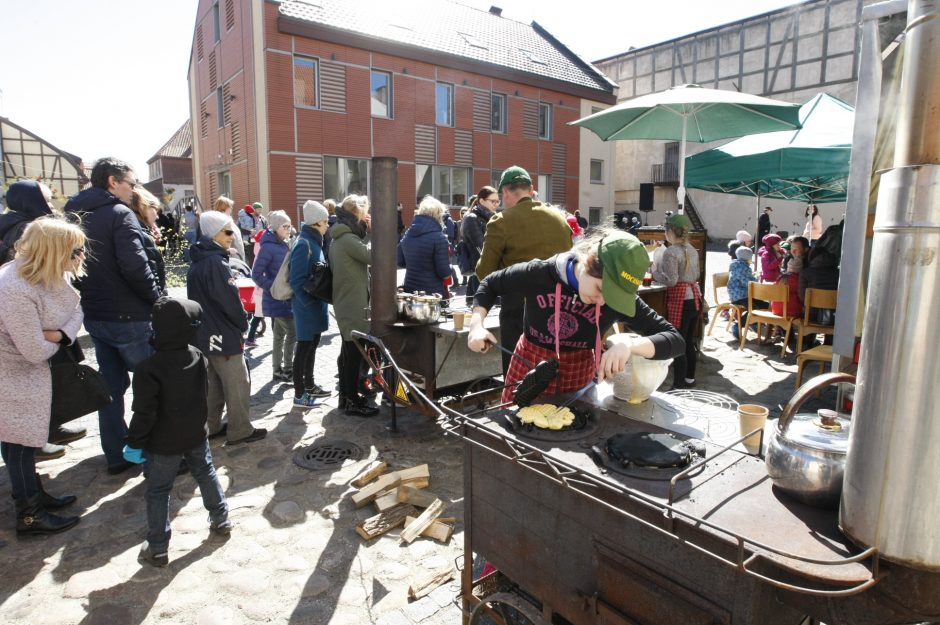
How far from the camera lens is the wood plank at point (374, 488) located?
3826 mm

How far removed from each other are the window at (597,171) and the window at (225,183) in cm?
1658

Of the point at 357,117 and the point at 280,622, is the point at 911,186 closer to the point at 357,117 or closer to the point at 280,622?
the point at 280,622

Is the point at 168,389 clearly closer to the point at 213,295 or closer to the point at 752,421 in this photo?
the point at 213,295

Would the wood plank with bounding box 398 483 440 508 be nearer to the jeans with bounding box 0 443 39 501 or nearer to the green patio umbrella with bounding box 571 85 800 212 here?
the jeans with bounding box 0 443 39 501

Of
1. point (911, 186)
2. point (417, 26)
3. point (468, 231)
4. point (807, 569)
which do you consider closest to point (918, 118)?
point (911, 186)

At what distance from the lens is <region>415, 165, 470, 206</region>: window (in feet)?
72.8

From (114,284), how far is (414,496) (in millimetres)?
2561

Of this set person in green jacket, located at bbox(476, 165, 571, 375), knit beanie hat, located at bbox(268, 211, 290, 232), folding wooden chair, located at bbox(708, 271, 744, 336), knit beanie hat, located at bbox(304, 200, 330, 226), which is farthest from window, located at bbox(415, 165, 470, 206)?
person in green jacket, located at bbox(476, 165, 571, 375)

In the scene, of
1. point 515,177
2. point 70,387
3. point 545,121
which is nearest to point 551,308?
point 515,177

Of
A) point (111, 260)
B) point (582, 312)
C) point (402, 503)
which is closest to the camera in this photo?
point (582, 312)

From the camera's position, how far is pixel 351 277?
17.6 feet

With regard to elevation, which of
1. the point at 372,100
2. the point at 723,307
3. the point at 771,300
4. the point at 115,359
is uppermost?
the point at 372,100

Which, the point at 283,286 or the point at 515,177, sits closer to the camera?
the point at 515,177

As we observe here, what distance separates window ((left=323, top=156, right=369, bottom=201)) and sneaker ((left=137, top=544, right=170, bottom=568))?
1763 cm
